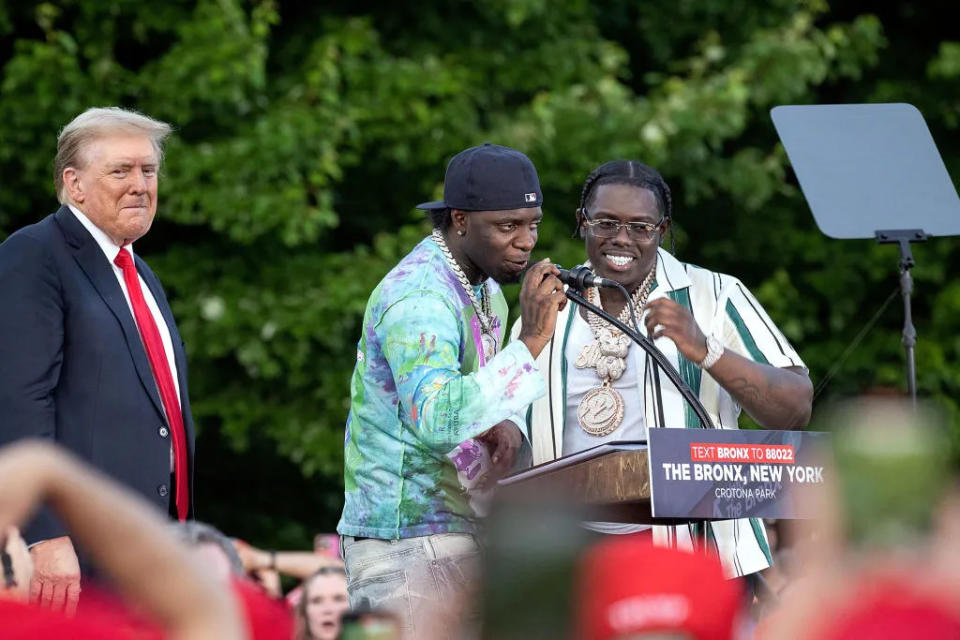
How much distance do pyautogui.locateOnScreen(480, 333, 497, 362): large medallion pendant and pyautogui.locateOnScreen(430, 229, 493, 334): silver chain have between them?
1 cm

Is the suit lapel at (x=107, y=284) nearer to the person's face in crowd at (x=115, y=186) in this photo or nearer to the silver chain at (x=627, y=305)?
the person's face in crowd at (x=115, y=186)

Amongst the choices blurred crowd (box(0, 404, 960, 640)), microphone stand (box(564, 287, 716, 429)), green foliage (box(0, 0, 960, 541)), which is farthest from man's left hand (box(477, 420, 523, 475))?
green foliage (box(0, 0, 960, 541))

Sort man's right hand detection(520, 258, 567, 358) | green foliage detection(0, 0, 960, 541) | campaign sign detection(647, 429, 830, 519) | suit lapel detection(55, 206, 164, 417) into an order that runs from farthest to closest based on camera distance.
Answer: green foliage detection(0, 0, 960, 541) → suit lapel detection(55, 206, 164, 417) → man's right hand detection(520, 258, 567, 358) → campaign sign detection(647, 429, 830, 519)

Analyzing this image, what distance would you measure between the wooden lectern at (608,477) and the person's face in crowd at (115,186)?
1393mm

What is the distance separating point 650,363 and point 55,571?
1.67m

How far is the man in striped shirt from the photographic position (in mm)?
4332

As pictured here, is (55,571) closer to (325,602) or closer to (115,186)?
(115,186)

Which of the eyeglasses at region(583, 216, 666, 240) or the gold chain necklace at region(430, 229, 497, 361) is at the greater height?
the eyeglasses at region(583, 216, 666, 240)

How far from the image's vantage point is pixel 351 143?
1043 cm

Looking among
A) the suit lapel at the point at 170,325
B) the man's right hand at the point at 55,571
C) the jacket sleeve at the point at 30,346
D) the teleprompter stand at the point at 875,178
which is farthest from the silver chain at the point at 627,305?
the man's right hand at the point at 55,571

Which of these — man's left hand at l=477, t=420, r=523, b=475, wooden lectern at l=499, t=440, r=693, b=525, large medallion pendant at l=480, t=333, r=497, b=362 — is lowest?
wooden lectern at l=499, t=440, r=693, b=525

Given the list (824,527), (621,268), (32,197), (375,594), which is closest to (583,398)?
(621,268)

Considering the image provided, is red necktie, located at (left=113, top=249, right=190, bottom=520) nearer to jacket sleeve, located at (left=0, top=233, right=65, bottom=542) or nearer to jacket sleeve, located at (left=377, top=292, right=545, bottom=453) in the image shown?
jacket sleeve, located at (left=0, top=233, right=65, bottom=542)

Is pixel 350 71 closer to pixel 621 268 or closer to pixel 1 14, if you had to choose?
pixel 1 14
